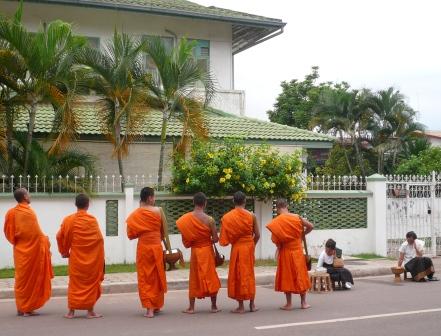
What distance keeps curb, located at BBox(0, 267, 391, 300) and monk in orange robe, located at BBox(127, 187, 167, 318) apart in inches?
105

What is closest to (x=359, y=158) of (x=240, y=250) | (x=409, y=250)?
(x=409, y=250)

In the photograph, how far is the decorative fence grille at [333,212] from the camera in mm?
16562

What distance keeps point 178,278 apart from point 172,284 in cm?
45

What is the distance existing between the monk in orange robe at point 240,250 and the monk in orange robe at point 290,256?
380mm

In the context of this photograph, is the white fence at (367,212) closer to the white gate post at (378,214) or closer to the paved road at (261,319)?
the white gate post at (378,214)

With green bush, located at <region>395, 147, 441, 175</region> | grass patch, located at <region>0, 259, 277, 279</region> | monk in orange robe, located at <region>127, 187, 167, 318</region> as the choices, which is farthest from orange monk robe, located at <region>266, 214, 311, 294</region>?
green bush, located at <region>395, 147, 441, 175</region>

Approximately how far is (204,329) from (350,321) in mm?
1921

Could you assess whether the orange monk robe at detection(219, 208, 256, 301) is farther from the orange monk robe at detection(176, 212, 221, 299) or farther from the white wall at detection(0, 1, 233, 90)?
the white wall at detection(0, 1, 233, 90)

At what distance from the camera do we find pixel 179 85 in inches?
626

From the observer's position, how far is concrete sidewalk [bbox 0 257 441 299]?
11828mm

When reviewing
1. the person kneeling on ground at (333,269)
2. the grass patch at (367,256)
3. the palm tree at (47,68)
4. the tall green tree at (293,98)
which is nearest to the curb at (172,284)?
the person kneeling on ground at (333,269)

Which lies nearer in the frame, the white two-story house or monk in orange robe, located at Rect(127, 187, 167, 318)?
monk in orange robe, located at Rect(127, 187, 167, 318)

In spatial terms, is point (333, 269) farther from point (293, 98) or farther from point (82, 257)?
point (293, 98)

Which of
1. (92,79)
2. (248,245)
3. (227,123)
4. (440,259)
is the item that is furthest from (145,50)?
(440,259)
